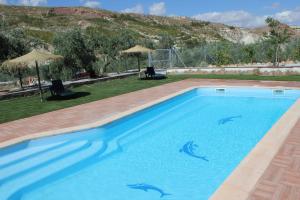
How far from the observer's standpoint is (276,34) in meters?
18.9

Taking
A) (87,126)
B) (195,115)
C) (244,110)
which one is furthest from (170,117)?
(87,126)

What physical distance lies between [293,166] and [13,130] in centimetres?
655

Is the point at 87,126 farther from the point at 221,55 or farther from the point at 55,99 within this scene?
the point at 221,55

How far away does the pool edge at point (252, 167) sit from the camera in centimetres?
405

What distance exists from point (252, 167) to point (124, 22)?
97.1 meters

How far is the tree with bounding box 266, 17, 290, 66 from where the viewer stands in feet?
61.1

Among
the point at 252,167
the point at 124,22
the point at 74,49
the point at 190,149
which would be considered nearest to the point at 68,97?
the point at 74,49

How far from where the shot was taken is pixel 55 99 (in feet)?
40.9

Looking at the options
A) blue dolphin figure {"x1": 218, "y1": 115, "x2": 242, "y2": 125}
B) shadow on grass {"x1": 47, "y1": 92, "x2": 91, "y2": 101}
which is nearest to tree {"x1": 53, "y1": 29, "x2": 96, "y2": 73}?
shadow on grass {"x1": 47, "y1": 92, "x2": 91, "y2": 101}

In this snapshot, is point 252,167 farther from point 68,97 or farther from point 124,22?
point 124,22

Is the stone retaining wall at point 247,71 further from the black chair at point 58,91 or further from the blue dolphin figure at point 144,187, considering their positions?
the blue dolphin figure at point 144,187

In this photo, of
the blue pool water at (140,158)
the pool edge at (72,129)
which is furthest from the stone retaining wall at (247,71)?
the pool edge at (72,129)

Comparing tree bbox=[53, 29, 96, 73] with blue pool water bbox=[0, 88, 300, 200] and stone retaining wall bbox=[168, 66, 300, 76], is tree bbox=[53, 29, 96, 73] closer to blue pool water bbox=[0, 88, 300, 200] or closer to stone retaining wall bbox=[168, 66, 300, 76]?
stone retaining wall bbox=[168, 66, 300, 76]

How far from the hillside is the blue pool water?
7357 cm
